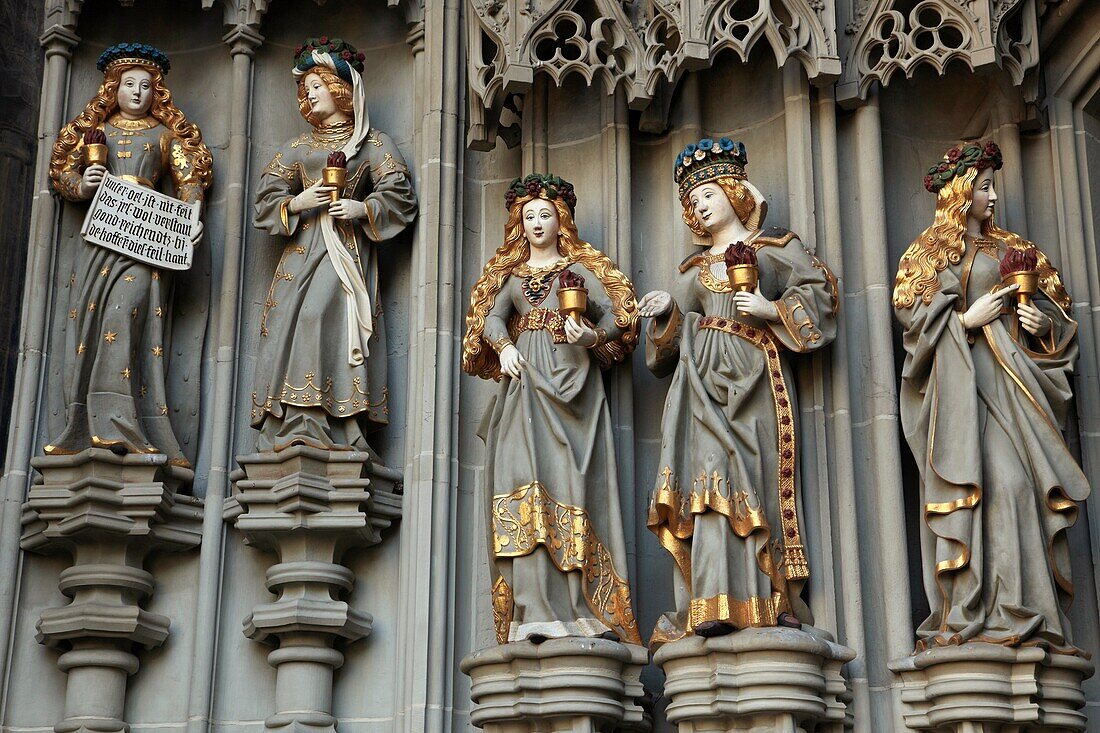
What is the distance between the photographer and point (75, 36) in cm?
1111

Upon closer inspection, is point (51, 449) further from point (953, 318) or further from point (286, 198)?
point (953, 318)

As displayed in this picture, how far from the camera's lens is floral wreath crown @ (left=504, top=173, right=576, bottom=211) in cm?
977

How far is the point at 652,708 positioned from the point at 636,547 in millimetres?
830

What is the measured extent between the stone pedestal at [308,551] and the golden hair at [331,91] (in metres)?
1.98

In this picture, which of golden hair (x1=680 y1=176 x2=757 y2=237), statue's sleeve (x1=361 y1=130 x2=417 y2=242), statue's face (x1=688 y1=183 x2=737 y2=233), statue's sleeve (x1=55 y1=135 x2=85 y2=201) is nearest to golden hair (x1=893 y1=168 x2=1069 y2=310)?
golden hair (x1=680 y1=176 x2=757 y2=237)

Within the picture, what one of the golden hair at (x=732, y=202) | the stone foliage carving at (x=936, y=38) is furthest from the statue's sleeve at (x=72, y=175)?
the stone foliage carving at (x=936, y=38)

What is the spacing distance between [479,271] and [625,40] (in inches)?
57.4

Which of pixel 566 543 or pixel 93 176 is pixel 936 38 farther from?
pixel 93 176

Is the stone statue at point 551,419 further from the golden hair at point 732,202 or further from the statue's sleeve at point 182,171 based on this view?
the statue's sleeve at point 182,171

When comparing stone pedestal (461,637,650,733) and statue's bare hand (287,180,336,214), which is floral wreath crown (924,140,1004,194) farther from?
statue's bare hand (287,180,336,214)

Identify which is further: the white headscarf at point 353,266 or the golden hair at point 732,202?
the white headscarf at point 353,266

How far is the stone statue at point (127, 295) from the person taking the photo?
10008mm

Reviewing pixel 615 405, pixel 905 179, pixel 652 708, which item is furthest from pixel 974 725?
pixel 905 179

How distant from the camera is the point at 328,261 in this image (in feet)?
33.5
